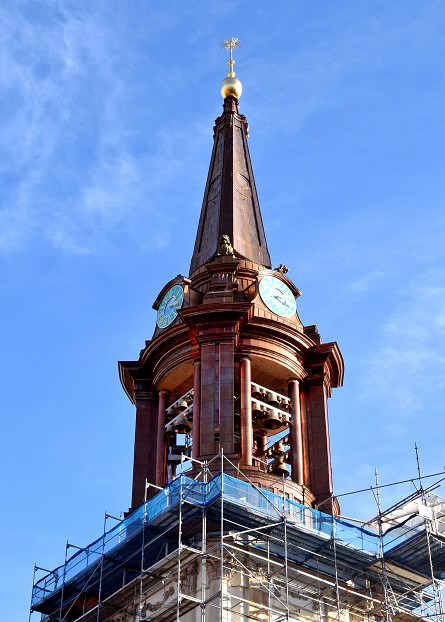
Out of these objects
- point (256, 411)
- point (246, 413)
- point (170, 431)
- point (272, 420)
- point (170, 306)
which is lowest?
point (246, 413)

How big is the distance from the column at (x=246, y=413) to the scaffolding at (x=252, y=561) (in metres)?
1.75

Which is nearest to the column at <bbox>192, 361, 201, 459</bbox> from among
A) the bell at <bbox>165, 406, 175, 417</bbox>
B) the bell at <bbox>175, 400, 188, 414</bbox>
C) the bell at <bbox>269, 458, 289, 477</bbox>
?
the bell at <bbox>175, 400, 188, 414</bbox>

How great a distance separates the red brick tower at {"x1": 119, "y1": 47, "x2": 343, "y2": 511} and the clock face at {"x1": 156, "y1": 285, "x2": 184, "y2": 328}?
0.25 feet

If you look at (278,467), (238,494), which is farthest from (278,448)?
(238,494)

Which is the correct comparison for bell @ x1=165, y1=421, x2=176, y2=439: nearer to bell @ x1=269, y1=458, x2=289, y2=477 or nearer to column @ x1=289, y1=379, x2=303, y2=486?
bell @ x1=269, y1=458, x2=289, y2=477

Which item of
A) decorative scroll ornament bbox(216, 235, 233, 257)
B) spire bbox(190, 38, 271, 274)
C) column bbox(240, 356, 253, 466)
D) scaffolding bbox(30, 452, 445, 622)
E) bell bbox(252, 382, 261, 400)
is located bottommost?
scaffolding bbox(30, 452, 445, 622)

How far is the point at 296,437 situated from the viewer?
58.7 metres

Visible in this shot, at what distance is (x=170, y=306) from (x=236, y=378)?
197 inches

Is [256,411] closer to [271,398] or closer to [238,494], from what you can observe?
[271,398]

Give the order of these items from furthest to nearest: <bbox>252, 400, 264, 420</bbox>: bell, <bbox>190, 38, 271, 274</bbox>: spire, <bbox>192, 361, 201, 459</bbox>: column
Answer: <bbox>190, 38, 271, 274</bbox>: spire
<bbox>252, 400, 264, 420</bbox>: bell
<bbox>192, 361, 201, 459</bbox>: column

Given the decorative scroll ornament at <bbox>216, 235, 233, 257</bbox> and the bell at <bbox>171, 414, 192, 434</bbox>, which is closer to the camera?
the bell at <bbox>171, 414, 192, 434</bbox>

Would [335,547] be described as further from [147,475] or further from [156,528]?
[147,475]

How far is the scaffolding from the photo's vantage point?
48875mm

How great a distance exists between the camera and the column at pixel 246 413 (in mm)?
55531
